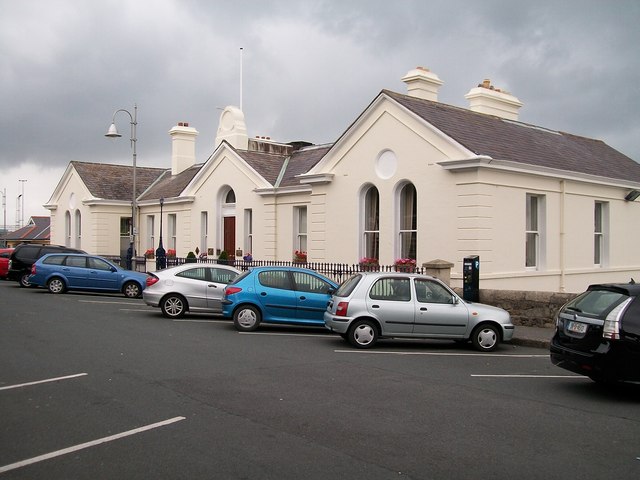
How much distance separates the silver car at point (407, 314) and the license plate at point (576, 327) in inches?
151

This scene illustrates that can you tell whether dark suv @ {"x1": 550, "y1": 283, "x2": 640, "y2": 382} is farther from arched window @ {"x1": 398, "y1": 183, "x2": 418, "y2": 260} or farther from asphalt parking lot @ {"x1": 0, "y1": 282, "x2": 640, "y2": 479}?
arched window @ {"x1": 398, "y1": 183, "x2": 418, "y2": 260}

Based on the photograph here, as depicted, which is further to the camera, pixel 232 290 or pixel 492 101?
pixel 492 101

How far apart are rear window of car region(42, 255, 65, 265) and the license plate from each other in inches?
760

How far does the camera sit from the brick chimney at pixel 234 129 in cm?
3147

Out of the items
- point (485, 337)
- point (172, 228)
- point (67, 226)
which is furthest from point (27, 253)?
point (485, 337)

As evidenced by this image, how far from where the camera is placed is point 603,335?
8977mm

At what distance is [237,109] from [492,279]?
1701 cm

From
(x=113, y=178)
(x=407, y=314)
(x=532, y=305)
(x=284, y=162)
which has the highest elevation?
(x=113, y=178)

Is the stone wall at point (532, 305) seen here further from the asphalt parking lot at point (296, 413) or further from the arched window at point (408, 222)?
the arched window at point (408, 222)

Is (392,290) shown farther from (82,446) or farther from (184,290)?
(82,446)

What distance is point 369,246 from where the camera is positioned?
74.0 ft

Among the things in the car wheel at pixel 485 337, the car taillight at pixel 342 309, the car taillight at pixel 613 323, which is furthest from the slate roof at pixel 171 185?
the car taillight at pixel 613 323

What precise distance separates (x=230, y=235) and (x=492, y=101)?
1237 cm

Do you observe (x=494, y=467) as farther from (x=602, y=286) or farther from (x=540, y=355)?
(x=540, y=355)
